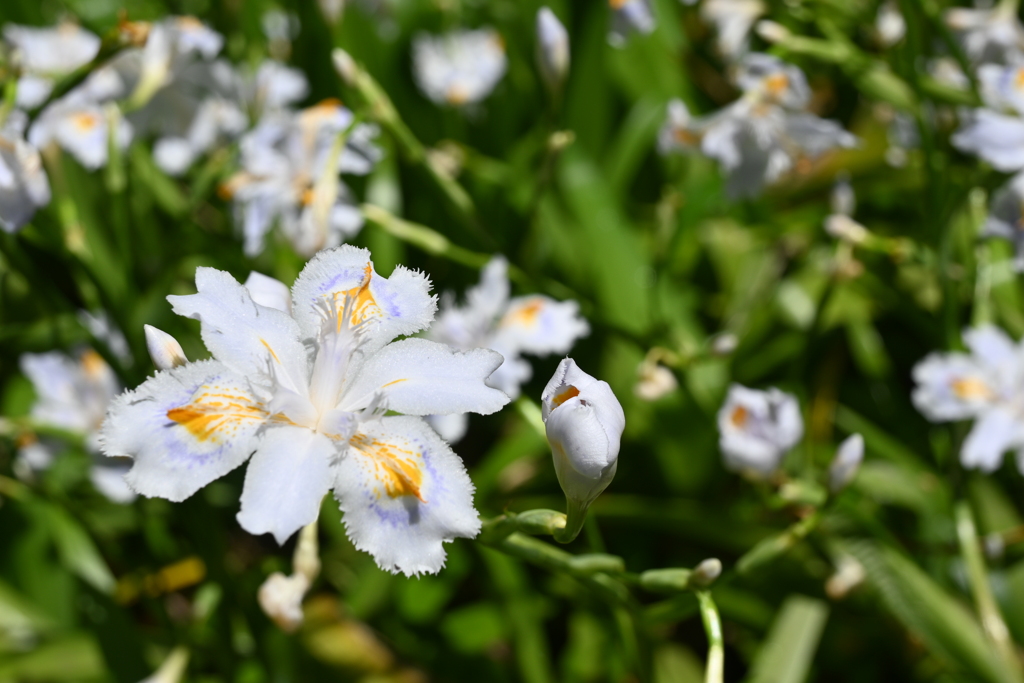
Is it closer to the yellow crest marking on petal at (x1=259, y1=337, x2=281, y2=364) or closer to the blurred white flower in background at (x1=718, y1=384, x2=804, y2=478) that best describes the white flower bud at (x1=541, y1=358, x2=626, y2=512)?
the yellow crest marking on petal at (x1=259, y1=337, x2=281, y2=364)

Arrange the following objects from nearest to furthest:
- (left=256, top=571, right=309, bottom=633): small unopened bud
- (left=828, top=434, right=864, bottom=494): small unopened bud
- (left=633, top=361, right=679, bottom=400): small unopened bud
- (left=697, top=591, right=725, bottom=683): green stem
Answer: (left=697, top=591, right=725, bottom=683): green stem < (left=256, top=571, right=309, bottom=633): small unopened bud < (left=828, top=434, right=864, bottom=494): small unopened bud < (left=633, top=361, right=679, bottom=400): small unopened bud

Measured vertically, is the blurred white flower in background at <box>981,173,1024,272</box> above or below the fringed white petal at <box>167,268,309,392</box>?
below

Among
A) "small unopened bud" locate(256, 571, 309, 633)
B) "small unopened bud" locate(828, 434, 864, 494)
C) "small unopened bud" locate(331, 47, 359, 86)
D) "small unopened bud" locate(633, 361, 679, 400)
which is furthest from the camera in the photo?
"small unopened bud" locate(633, 361, 679, 400)

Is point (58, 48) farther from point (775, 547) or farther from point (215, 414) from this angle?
point (775, 547)

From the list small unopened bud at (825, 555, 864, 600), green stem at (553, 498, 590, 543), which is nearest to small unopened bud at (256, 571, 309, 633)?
green stem at (553, 498, 590, 543)

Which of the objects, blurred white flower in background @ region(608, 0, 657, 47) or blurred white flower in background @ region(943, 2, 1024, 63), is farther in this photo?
blurred white flower in background @ region(943, 2, 1024, 63)

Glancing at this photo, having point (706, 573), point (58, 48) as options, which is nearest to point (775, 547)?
point (706, 573)

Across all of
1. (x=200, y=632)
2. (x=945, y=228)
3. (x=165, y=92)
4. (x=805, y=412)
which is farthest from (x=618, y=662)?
(x=165, y=92)
